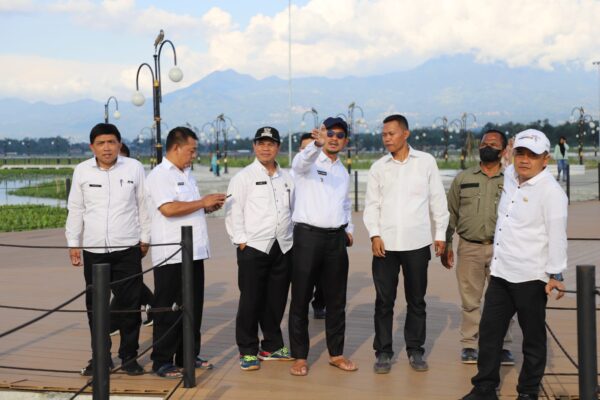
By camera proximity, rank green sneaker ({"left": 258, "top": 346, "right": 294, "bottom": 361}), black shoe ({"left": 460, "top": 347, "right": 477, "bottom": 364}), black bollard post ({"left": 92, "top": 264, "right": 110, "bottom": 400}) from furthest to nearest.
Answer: green sneaker ({"left": 258, "top": 346, "right": 294, "bottom": 361}) < black shoe ({"left": 460, "top": 347, "right": 477, "bottom": 364}) < black bollard post ({"left": 92, "top": 264, "right": 110, "bottom": 400})

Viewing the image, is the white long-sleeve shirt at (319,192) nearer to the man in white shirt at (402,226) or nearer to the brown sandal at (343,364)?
the man in white shirt at (402,226)

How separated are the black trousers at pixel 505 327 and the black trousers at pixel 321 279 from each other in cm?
123

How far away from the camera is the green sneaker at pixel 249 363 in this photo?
5.84m

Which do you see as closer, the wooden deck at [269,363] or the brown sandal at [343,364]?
the wooden deck at [269,363]

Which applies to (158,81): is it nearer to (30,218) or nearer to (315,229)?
(30,218)

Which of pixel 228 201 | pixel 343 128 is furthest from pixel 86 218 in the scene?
pixel 343 128

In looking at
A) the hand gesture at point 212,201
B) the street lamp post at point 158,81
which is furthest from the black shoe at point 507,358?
the street lamp post at point 158,81

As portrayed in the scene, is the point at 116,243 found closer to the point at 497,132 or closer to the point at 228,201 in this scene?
the point at 228,201

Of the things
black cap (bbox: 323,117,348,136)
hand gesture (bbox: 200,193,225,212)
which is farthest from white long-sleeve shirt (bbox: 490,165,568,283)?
hand gesture (bbox: 200,193,225,212)

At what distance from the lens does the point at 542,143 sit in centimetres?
477

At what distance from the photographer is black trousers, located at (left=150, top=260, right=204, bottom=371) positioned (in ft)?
18.4

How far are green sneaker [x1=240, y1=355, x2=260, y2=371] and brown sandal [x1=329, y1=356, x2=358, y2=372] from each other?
1.84 feet

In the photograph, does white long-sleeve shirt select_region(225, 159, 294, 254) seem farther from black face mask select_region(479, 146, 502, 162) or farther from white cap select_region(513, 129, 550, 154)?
white cap select_region(513, 129, 550, 154)

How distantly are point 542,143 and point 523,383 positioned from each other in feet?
4.90
